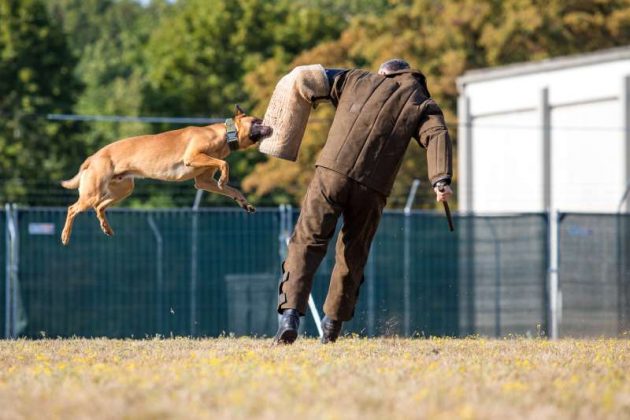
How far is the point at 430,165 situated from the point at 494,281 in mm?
7191

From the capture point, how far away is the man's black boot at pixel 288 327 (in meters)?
8.27

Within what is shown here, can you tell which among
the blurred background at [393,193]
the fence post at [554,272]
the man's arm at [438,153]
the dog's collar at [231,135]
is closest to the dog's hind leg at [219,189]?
the dog's collar at [231,135]

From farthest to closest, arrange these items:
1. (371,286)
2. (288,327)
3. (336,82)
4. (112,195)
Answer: (371,286) → (112,195) → (336,82) → (288,327)

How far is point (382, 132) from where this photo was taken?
814 centimetres

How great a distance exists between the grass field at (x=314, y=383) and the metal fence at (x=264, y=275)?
6029 mm

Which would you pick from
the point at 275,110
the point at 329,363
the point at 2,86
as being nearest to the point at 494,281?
the point at 275,110

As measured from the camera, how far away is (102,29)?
295 ft

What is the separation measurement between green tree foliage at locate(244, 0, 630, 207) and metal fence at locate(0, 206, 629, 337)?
48.8ft

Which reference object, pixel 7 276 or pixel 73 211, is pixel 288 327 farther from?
pixel 7 276

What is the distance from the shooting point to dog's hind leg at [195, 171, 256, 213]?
9.26m

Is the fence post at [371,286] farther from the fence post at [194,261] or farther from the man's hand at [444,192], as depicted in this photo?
the man's hand at [444,192]

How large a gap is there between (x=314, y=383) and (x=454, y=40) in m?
27.5

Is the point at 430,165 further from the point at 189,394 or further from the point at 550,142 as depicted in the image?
the point at 550,142

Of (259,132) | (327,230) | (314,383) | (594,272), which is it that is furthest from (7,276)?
(314,383)
